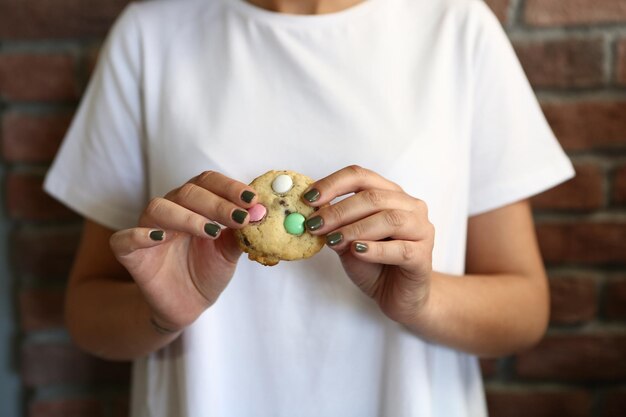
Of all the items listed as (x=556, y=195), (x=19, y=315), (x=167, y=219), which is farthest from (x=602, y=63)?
(x=19, y=315)

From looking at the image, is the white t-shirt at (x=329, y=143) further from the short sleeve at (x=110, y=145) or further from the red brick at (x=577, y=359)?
the red brick at (x=577, y=359)

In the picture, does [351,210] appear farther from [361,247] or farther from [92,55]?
[92,55]

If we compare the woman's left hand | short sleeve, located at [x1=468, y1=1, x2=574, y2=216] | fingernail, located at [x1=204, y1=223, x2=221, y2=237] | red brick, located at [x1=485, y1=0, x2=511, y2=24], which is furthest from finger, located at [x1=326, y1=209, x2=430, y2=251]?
red brick, located at [x1=485, y1=0, x2=511, y2=24]

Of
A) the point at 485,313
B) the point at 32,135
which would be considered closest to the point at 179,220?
the point at 485,313

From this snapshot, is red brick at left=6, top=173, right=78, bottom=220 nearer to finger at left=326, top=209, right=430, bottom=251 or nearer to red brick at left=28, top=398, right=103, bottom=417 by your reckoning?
red brick at left=28, top=398, right=103, bottom=417

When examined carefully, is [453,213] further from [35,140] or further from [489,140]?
[35,140]

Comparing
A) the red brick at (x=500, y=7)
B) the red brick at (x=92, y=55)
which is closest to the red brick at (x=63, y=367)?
the red brick at (x=92, y=55)
